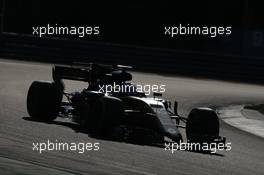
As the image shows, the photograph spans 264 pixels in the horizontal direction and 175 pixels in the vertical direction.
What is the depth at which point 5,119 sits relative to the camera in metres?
13.4

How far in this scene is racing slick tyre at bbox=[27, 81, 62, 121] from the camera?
44.7 ft

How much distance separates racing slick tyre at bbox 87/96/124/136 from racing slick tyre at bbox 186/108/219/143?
1.13m

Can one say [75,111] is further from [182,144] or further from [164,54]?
[164,54]

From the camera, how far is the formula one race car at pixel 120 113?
1205 centimetres
